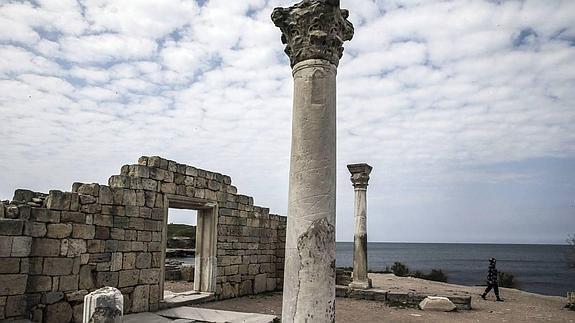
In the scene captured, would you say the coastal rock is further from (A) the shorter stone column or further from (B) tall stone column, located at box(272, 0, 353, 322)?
(A) the shorter stone column

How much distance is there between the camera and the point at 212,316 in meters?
9.25

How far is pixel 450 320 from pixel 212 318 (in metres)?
5.63

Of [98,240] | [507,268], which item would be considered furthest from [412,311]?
[507,268]

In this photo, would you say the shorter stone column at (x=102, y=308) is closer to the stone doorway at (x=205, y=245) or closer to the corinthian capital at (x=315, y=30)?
the corinthian capital at (x=315, y=30)

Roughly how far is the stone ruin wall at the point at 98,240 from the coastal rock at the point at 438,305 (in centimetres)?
534

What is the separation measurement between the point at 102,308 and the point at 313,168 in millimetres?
2798

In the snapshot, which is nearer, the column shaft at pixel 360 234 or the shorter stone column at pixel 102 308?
the shorter stone column at pixel 102 308

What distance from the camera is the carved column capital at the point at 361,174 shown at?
1527cm

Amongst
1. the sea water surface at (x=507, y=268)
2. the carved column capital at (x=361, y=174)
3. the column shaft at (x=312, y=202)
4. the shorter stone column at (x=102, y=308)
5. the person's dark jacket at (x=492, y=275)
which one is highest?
the carved column capital at (x=361, y=174)

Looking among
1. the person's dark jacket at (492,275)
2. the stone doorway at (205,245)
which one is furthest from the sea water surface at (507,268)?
the stone doorway at (205,245)

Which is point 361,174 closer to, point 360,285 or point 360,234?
point 360,234

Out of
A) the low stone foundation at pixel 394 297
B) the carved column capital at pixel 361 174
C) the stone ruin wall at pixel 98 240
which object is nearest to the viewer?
the stone ruin wall at pixel 98 240

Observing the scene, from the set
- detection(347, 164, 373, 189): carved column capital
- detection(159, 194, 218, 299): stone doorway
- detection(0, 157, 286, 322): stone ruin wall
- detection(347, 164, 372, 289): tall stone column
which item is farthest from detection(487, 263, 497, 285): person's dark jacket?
detection(159, 194, 218, 299): stone doorway

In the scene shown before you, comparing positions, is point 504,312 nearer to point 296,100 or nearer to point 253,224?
point 253,224
